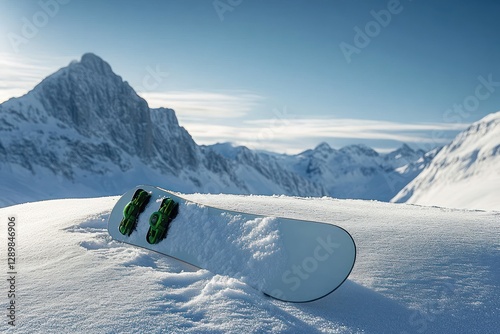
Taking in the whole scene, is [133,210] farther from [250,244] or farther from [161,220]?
[250,244]

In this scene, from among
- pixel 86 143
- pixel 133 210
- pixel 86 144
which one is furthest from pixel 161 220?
pixel 86 143

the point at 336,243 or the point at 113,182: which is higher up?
the point at 336,243

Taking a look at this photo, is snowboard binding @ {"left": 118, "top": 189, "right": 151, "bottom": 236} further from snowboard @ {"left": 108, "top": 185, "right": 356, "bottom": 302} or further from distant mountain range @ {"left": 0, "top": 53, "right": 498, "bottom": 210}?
distant mountain range @ {"left": 0, "top": 53, "right": 498, "bottom": 210}

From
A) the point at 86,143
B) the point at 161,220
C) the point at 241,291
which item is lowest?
the point at 241,291

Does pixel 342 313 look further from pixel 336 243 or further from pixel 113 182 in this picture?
pixel 113 182

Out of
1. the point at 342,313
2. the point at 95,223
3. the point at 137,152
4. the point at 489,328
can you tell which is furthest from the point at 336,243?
the point at 137,152

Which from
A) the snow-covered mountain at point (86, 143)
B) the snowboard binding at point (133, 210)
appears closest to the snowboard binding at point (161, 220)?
the snowboard binding at point (133, 210)
